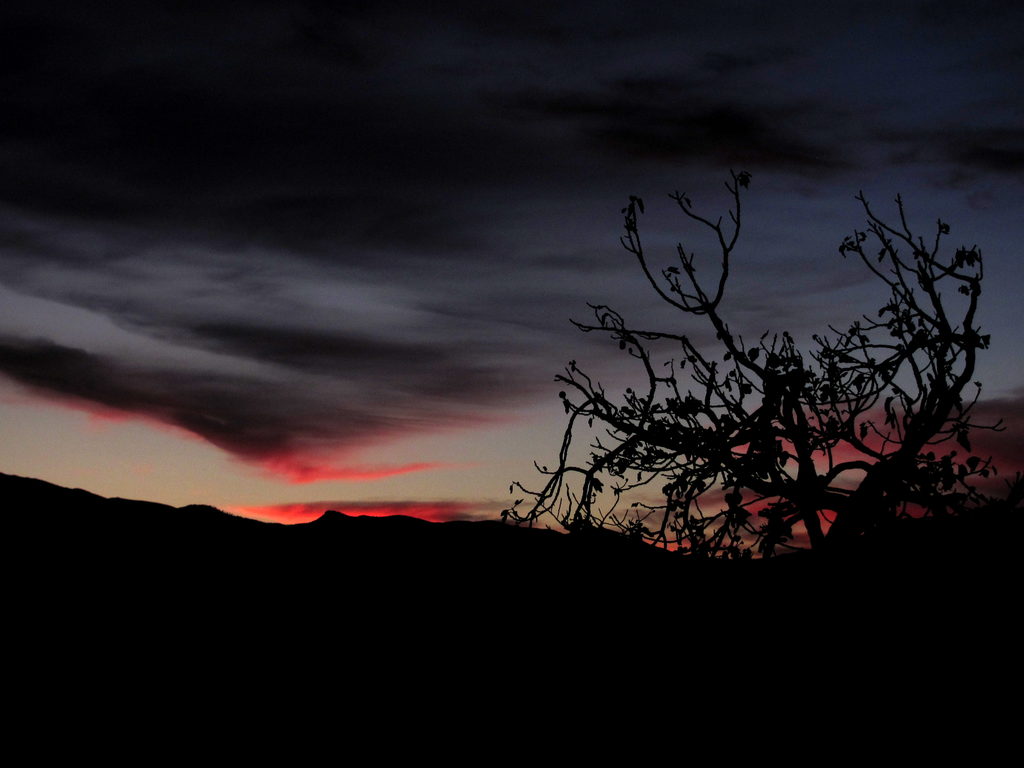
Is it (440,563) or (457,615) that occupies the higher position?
(440,563)

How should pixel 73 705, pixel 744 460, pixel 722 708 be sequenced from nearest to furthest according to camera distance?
pixel 73 705 → pixel 722 708 → pixel 744 460

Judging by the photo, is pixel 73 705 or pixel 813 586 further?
pixel 813 586

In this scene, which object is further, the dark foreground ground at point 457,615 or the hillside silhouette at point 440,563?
the hillside silhouette at point 440,563

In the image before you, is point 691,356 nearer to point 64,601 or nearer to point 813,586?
point 813,586

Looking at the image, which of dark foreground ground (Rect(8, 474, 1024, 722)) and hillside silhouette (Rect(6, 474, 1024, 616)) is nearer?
dark foreground ground (Rect(8, 474, 1024, 722))

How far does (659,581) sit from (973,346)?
565 cm

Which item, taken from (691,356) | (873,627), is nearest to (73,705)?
(873,627)

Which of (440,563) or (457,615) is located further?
(440,563)

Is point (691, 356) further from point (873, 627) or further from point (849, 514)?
point (873, 627)

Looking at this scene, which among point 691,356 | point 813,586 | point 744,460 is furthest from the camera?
point 691,356

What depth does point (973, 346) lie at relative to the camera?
1345 cm

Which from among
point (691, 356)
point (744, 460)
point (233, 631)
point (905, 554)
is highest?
point (691, 356)

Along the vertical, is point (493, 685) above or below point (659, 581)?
below

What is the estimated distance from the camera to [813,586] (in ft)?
40.3
